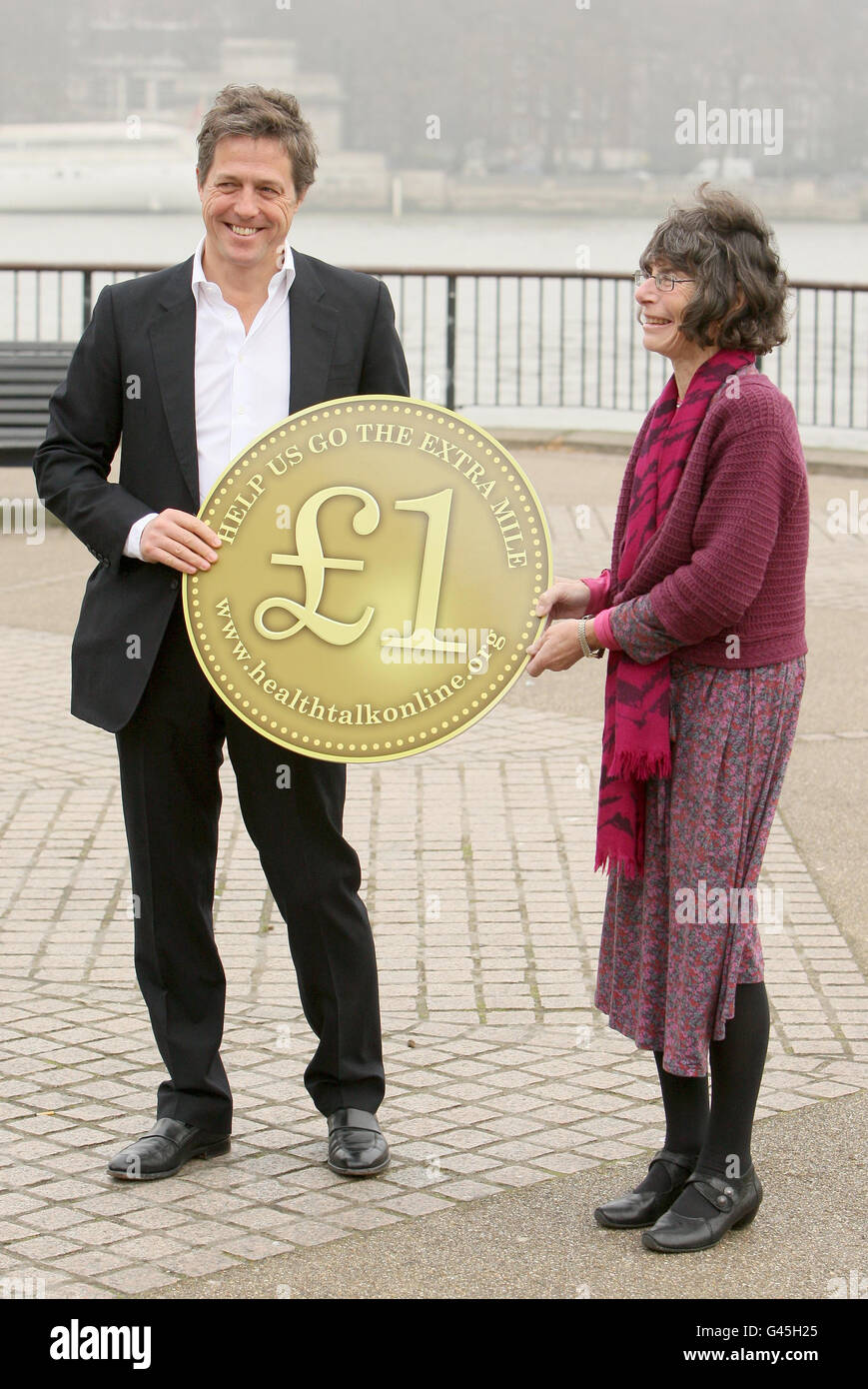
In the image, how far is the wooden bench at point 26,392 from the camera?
12188 mm

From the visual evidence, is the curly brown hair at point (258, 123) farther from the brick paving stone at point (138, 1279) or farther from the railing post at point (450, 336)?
the railing post at point (450, 336)

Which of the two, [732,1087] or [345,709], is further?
[345,709]

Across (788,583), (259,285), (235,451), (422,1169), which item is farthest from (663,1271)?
(259,285)

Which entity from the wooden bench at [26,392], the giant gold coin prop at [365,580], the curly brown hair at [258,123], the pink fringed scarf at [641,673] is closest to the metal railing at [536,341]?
the wooden bench at [26,392]

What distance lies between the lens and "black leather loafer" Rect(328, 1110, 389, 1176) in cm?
373

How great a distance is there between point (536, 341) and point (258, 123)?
3542cm

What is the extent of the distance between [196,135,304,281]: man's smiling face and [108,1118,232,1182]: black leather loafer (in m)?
1.77

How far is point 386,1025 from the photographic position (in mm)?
4621

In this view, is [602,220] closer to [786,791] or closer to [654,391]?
[654,391]

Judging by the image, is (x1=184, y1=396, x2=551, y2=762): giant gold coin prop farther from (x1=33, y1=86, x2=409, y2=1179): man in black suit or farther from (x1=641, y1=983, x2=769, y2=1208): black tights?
(x1=641, y1=983, x2=769, y2=1208): black tights

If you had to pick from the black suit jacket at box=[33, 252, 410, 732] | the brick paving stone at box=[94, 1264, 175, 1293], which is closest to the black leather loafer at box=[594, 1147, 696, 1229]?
the brick paving stone at box=[94, 1264, 175, 1293]

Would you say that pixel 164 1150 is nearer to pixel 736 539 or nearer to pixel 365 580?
pixel 365 580

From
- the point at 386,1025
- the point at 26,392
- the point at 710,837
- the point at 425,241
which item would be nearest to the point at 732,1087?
the point at 710,837

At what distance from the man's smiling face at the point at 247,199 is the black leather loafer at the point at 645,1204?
193cm
